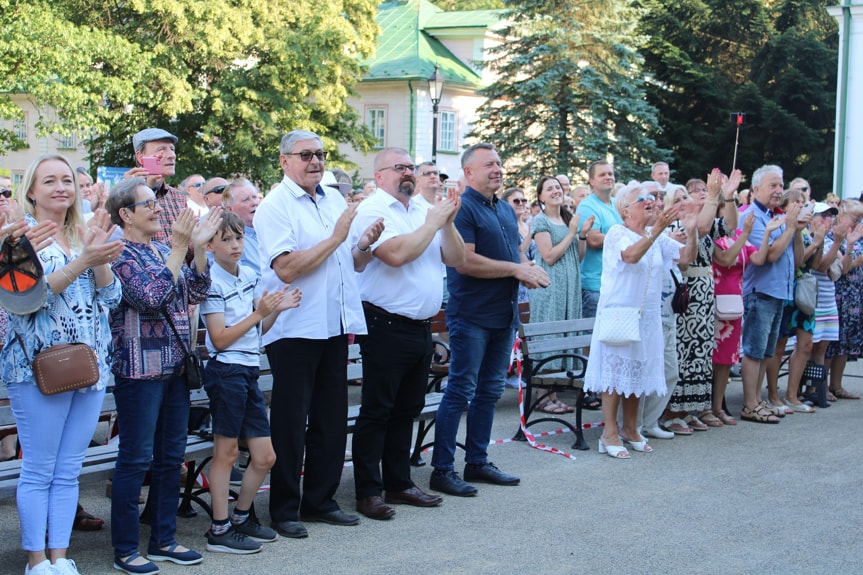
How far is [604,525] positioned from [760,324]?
427 centimetres

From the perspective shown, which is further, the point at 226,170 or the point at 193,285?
the point at 226,170

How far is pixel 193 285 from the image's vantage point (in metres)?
5.35

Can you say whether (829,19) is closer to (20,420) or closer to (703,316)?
(703,316)

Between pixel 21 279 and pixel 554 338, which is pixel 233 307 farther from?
pixel 554 338

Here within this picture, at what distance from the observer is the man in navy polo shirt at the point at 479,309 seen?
272 inches

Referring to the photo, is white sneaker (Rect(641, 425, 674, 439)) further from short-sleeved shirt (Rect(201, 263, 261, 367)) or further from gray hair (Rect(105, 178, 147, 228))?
gray hair (Rect(105, 178, 147, 228))

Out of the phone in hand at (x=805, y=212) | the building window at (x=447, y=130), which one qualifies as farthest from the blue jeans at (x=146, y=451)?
the building window at (x=447, y=130)

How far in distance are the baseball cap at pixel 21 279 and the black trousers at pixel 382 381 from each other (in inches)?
86.7

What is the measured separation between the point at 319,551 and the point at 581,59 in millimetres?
29354

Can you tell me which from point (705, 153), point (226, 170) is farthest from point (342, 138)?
point (705, 153)

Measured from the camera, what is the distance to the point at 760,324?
9828 mm

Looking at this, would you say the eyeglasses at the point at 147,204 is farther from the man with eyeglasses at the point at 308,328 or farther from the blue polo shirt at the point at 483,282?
the blue polo shirt at the point at 483,282

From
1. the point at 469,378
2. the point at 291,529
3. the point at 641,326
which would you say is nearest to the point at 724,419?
the point at 641,326

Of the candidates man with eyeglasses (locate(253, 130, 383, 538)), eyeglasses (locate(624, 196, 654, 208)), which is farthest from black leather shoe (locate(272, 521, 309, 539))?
eyeglasses (locate(624, 196, 654, 208))
